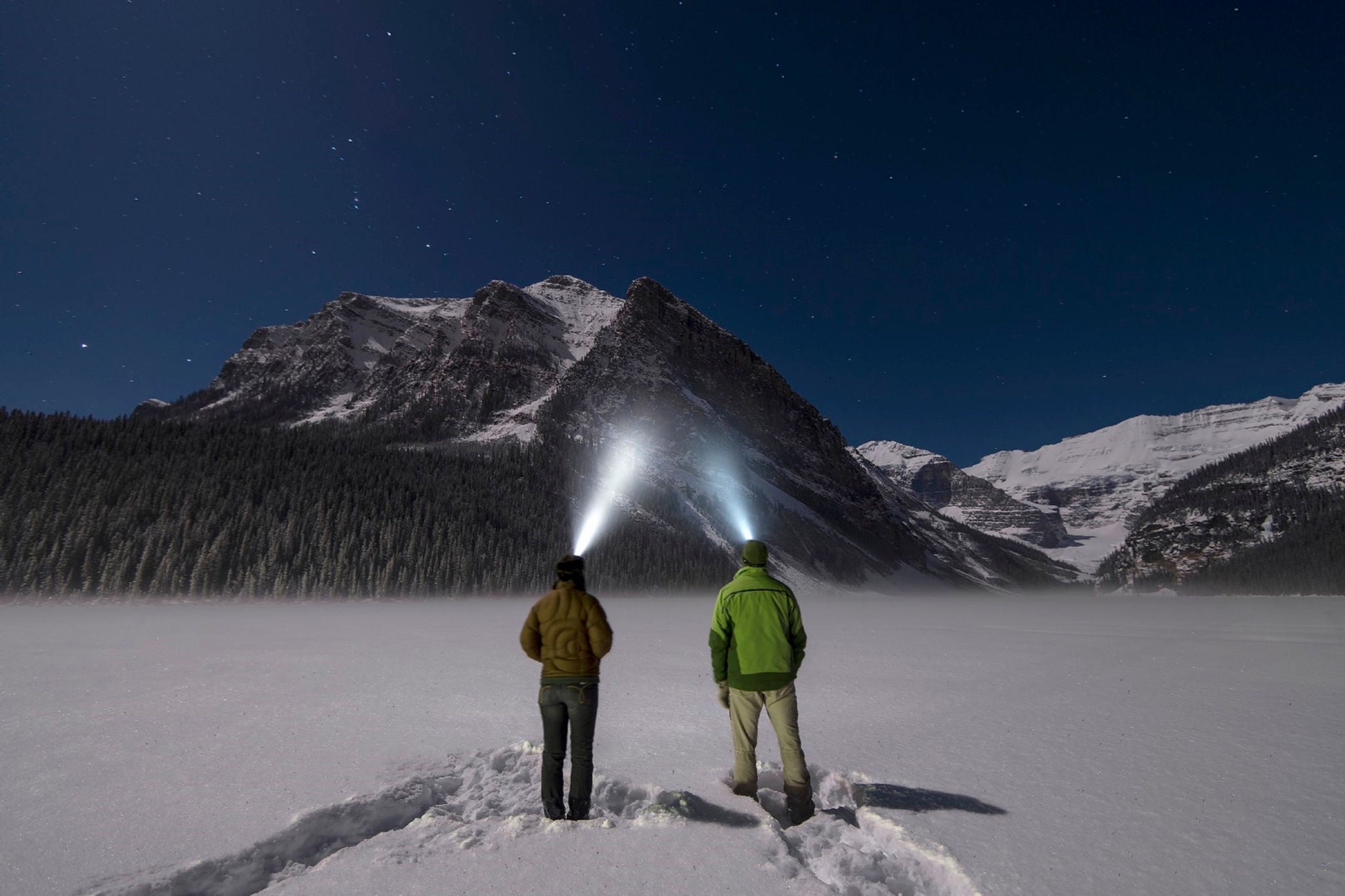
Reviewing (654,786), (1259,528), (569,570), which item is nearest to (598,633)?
(569,570)

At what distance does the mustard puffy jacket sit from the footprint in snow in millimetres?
1509

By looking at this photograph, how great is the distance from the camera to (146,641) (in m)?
21.4

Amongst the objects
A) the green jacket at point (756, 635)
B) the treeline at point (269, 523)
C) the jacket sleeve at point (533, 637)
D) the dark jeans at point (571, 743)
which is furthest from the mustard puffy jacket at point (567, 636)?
the treeline at point (269, 523)

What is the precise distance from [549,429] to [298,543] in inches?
3504

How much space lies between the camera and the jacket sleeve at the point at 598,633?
677 cm

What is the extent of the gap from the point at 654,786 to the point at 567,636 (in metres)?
2.17

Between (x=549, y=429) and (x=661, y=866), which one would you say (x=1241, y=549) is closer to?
(x=549, y=429)

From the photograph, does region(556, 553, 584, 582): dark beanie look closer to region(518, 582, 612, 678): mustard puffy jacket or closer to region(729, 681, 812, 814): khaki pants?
region(518, 582, 612, 678): mustard puffy jacket

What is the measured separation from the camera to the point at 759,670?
698cm

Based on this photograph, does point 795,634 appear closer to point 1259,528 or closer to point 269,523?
point 269,523

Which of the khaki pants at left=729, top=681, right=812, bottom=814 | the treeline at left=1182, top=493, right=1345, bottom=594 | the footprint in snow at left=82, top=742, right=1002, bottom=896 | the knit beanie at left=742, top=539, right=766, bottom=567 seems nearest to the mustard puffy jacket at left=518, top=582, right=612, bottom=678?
the footprint in snow at left=82, top=742, right=1002, bottom=896

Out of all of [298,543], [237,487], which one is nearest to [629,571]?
[298,543]

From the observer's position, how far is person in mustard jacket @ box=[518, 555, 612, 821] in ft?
21.2

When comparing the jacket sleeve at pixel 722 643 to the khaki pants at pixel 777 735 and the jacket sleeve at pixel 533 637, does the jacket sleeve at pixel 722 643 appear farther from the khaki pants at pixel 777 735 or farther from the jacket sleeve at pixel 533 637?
A: the jacket sleeve at pixel 533 637
